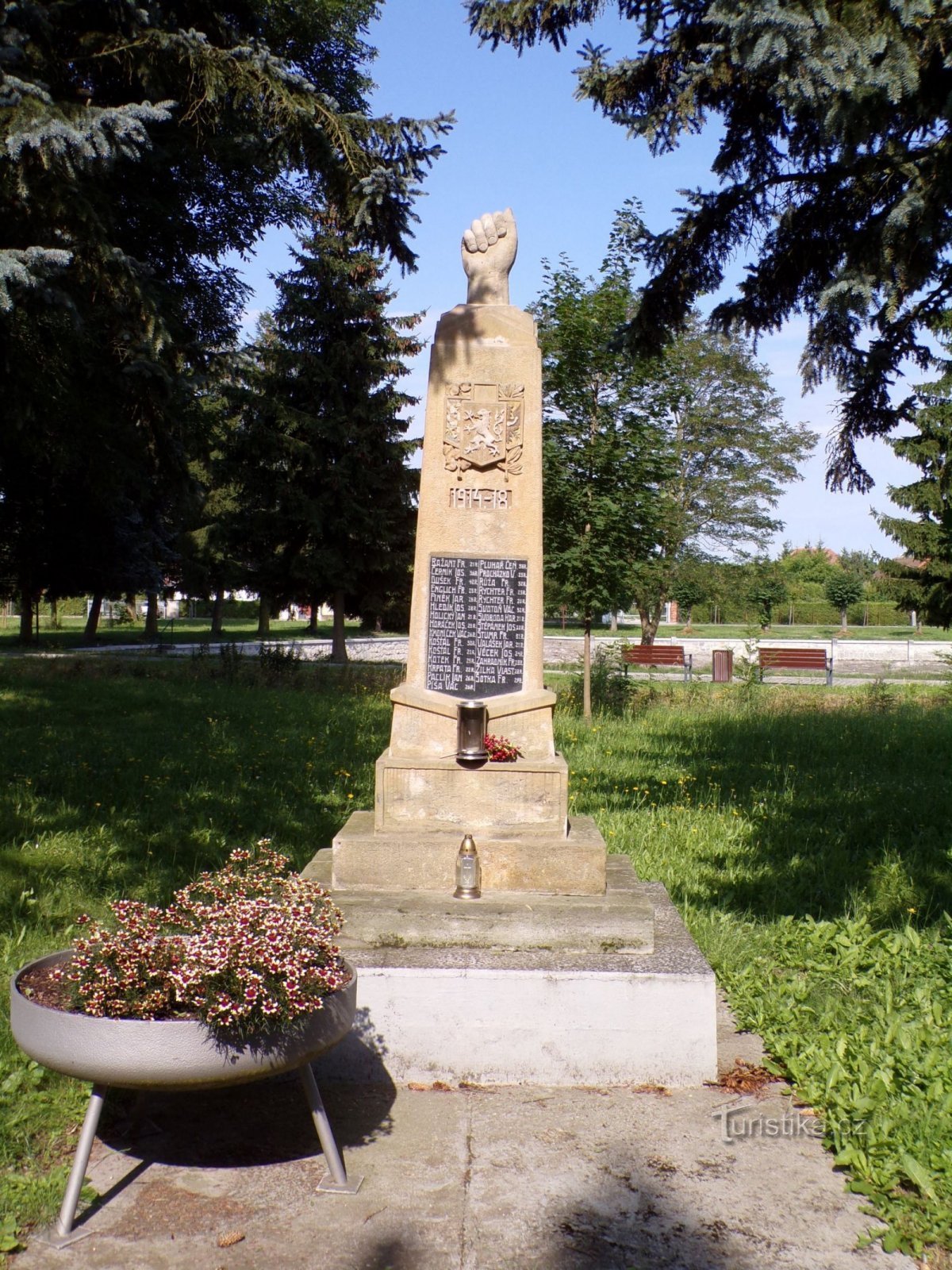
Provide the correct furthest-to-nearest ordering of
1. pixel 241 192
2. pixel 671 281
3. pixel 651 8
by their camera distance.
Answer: pixel 241 192
pixel 671 281
pixel 651 8

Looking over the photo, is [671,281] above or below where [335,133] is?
below

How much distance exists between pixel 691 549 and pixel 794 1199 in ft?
99.6

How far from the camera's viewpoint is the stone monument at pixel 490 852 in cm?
410

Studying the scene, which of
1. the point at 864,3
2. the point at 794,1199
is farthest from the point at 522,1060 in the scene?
the point at 864,3

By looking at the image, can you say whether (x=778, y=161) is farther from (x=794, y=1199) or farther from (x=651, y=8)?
(x=794, y=1199)

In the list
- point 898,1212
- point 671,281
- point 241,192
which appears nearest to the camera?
point 898,1212

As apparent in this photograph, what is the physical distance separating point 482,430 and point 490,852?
2.20m

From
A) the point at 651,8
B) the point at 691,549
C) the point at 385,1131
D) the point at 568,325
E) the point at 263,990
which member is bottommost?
the point at 385,1131

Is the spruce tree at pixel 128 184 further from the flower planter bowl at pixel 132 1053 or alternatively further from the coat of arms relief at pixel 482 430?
the flower planter bowl at pixel 132 1053

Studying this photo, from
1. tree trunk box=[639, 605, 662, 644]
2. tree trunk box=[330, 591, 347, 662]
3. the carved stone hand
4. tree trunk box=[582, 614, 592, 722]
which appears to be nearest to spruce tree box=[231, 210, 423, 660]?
tree trunk box=[330, 591, 347, 662]

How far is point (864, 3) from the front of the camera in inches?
255

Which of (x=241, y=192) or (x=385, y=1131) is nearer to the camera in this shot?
(x=385, y=1131)

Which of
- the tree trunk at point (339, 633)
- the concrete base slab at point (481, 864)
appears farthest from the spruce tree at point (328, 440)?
the concrete base slab at point (481, 864)

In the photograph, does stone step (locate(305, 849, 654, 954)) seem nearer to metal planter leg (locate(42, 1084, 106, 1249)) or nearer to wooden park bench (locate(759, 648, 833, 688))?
metal planter leg (locate(42, 1084, 106, 1249))
